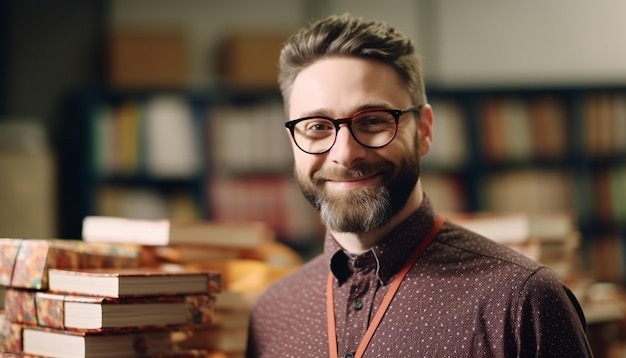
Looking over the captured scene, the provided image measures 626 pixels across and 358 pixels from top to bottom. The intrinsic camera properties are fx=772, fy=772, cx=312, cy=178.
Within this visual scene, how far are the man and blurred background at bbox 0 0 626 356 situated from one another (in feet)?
7.50

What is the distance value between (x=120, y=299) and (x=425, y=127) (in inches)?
24.5

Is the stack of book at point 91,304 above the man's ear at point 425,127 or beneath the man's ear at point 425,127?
beneath

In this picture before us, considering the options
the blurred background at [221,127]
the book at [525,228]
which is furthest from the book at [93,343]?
the blurred background at [221,127]

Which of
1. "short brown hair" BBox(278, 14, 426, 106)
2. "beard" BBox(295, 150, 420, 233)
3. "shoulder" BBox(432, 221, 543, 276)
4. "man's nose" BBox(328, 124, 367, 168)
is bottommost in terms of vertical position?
"shoulder" BBox(432, 221, 543, 276)

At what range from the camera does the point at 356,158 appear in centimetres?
129

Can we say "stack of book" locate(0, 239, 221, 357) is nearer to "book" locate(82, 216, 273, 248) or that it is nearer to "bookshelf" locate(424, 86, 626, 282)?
"book" locate(82, 216, 273, 248)

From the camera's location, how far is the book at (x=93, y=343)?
127cm

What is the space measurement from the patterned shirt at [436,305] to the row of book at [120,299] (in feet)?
0.43

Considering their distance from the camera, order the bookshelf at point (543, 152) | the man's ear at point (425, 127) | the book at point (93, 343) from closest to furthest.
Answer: the book at point (93, 343) < the man's ear at point (425, 127) < the bookshelf at point (543, 152)

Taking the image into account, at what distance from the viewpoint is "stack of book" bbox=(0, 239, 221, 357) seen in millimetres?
1266

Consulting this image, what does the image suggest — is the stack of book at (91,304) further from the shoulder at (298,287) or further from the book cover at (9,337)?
the shoulder at (298,287)

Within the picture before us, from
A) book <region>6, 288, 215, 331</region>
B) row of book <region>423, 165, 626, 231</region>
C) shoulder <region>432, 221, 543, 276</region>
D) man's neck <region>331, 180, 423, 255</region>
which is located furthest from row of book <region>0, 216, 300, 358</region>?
row of book <region>423, 165, 626, 231</region>

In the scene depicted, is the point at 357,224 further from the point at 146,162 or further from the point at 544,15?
the point at 544,15

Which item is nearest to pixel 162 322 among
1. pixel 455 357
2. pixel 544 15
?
pixel 455 357
